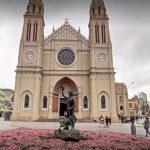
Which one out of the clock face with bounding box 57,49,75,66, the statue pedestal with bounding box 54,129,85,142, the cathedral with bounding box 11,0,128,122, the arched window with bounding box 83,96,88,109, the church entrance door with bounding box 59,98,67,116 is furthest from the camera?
the clock face with bounding box 57,49,75,66

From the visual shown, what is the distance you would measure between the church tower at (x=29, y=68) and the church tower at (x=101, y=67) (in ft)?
34.2

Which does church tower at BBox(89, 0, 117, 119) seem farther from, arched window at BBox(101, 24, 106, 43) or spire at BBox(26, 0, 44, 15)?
spire at BBox(26, 0, 44, 15)

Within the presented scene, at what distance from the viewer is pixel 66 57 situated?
145ft

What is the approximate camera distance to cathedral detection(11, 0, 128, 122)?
133 feet

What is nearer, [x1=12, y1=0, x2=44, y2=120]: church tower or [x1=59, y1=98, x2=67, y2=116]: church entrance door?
[x1=12, y1=0, x2=44, y2=120]: church tower

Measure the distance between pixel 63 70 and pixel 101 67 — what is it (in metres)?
7.64

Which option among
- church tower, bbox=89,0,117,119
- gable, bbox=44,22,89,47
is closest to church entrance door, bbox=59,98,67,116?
church tower, bbox=89,0,117,119

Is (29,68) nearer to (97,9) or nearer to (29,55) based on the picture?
(29,55)

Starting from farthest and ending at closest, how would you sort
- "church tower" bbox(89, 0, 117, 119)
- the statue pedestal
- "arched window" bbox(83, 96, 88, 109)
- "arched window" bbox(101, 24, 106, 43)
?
1. "arched window" bbox(101, 24, 106, 43)
2. "arched window" bbox(83, 96, 88, 109)
3. "church tower" bbox(89, 0, 117, 119)
4. the statue pedestal

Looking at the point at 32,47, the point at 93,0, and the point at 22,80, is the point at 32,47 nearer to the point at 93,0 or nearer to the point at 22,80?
the point at 22,80

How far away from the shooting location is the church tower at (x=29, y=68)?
130 feet

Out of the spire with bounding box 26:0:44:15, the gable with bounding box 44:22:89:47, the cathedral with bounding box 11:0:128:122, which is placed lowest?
the cathedral with bounding box 11:0:128:122

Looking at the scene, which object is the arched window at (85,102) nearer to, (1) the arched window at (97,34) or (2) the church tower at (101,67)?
(2) the church tower at (101,67)

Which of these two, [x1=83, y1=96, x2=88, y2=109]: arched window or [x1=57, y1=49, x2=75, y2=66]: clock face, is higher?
[x1=57, y1=49, x2=75, y2=66]: clock face
